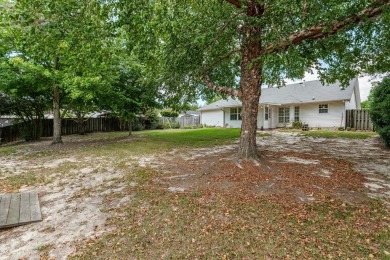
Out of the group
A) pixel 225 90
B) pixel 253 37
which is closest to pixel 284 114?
pixel 225 90

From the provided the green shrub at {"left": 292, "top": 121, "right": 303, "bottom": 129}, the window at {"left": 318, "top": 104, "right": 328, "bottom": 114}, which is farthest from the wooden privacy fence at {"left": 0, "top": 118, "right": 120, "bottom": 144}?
the window at {"left": 318, "top": 104, "right": 328, "bottom": 114}

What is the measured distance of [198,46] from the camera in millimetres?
5930

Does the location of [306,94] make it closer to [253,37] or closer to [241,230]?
[253,37]

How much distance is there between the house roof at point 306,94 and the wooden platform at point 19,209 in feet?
48.2

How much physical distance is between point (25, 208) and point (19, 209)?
9 cm

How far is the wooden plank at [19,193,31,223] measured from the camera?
138 inches

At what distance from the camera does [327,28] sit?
15.0 ft

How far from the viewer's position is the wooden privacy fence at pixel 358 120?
16.4 metres

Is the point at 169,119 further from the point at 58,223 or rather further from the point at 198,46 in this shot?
the point at 58,223

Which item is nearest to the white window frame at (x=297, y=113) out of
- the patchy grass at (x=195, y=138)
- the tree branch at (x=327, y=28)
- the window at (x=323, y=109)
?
the window at (x=323, y=109)

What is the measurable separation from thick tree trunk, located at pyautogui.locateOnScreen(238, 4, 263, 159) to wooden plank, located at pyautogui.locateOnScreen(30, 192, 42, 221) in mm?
4885

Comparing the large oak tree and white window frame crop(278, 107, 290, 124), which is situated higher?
the large oak tree

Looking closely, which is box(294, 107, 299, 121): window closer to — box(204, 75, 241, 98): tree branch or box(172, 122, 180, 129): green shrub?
box(172, 122, 180, 129): green shrub

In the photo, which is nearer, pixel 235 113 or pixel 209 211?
pixel 209 211
